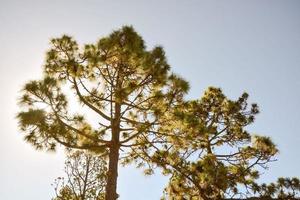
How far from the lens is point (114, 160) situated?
11125mm

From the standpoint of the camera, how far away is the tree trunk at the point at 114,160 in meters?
10.6

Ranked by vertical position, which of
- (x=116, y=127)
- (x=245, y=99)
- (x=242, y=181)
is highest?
(x=245, y=99)

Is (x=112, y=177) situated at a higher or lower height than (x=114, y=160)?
lower

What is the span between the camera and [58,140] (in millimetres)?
10539

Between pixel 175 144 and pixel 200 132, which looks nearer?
pixel 200 132

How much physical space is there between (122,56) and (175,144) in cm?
361

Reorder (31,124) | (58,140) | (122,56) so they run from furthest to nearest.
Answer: (122,56)
(58,140)
(31,124)

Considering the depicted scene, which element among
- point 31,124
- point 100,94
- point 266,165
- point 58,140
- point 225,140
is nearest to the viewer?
point 31,124

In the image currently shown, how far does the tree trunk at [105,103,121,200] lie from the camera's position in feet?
34.6

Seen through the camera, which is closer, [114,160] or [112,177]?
[112,177]

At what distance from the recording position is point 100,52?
11.6 meters

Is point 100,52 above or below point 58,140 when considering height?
above

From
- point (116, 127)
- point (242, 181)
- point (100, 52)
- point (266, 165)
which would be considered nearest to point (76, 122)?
point (116, 127)

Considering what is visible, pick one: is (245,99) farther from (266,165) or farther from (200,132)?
(200,132)
